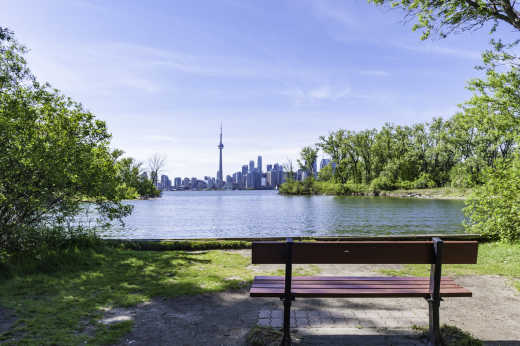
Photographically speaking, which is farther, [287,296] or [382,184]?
[382,184]

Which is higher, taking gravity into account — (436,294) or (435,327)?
(436,294)

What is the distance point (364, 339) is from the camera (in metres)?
3.44

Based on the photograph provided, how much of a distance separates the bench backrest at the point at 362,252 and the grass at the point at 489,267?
3.13 meters

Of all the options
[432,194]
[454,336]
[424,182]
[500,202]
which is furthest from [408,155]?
[454,336]

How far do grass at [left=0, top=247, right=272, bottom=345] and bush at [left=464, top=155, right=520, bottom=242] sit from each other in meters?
6.20

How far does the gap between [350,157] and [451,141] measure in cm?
2130

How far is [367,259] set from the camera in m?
3.43

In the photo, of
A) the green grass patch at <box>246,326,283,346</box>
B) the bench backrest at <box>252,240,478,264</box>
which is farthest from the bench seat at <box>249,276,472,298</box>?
the green grass patch at <box>246,326,283,346</box>

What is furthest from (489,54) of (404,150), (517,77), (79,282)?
(404,150)

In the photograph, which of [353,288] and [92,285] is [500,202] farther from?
[92,285]

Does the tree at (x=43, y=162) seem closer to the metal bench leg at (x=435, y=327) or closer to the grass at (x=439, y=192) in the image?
the metal bench leg at (x=435, y=327)

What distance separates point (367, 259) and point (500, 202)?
670 centimetres

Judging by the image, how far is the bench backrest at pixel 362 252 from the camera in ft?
11.2

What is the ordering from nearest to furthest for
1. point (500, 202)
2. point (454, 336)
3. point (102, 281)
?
point (454, 336) → point (102, 281) → point (500, 202)
